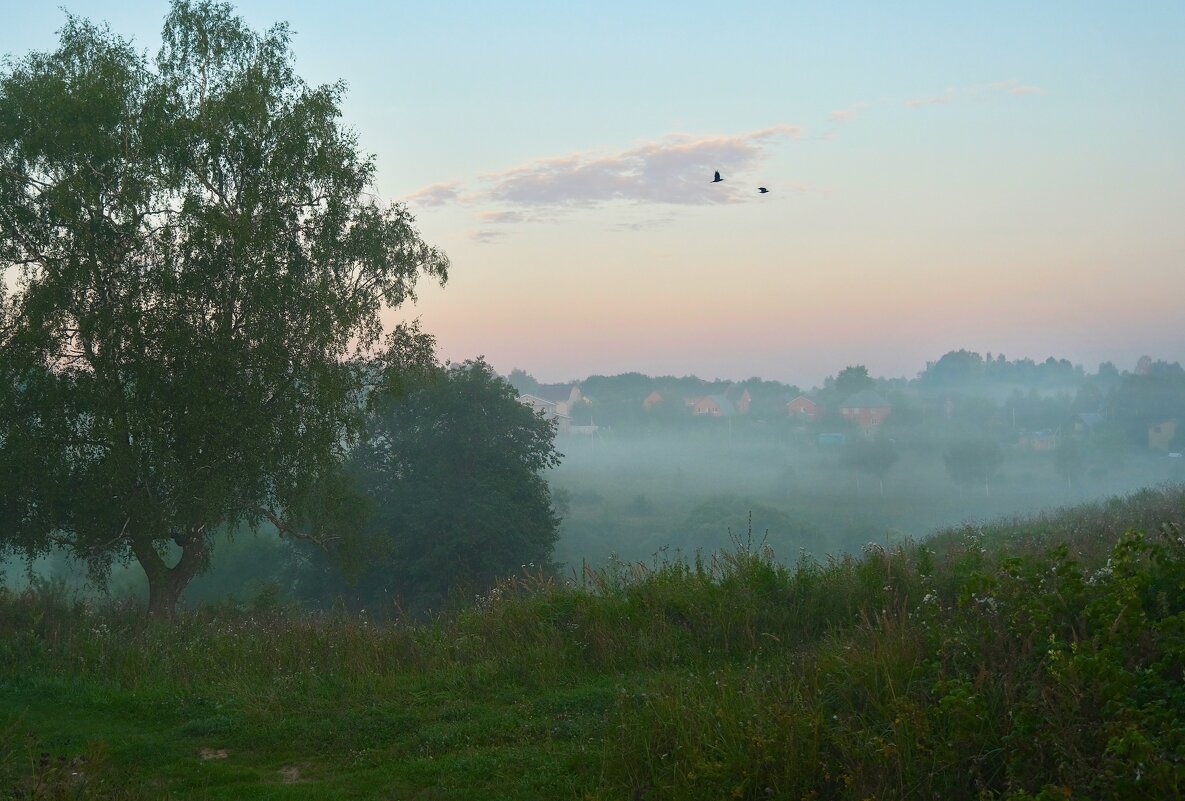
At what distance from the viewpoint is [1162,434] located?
3354 inches

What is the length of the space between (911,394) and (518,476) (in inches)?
3749

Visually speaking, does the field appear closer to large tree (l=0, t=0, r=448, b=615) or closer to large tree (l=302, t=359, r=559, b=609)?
large tree (l=302, t=359, r=559, b=609)

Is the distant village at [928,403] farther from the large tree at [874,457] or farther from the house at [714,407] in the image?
the large tree at [874,457]

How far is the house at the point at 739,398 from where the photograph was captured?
15012 centimetres

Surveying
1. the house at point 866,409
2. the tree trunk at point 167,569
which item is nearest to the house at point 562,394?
the house at point 866,409

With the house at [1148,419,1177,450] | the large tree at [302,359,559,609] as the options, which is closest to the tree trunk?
the large tree at [302,359,559,609]

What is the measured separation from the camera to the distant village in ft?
305

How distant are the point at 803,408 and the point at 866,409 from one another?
16.7 meters

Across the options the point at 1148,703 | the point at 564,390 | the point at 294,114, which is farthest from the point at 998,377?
the point at 1148,703

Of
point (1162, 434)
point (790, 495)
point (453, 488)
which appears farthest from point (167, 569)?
point (1162, 434)

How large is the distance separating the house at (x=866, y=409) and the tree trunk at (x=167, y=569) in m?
98.9

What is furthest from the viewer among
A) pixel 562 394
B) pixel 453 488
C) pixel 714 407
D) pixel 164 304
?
pixel 562 394

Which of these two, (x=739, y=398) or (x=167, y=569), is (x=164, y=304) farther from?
(x=739, y=398)

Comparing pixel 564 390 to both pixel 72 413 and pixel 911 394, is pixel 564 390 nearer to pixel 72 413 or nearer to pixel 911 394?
pixel 911 394
